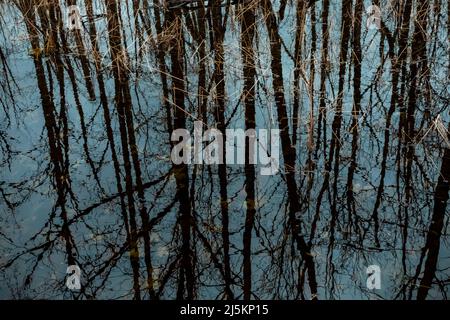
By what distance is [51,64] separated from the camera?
15.8 feet

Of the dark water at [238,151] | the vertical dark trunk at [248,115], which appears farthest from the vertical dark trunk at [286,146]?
the vertical dark trunk at [248,115]

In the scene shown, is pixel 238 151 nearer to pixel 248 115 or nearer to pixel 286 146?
pixel 286 146

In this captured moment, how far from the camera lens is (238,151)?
3.60 metres

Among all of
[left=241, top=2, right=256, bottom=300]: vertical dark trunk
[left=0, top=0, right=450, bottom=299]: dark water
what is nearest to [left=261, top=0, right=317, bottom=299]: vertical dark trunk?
[left=0, top=0, right=450, bottom=299]: dark water

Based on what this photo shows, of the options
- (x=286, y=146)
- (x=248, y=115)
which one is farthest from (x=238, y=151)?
(x=248, y=115)

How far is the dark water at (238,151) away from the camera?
108 inches

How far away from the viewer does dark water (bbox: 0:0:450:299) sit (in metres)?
2.75

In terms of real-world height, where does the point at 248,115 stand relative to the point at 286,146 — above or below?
above

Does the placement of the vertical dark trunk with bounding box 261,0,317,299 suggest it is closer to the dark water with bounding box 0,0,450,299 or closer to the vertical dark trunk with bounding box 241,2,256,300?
the dark water with bounding box 0,0,450,299

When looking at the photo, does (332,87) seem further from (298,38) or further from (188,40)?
(188,40)

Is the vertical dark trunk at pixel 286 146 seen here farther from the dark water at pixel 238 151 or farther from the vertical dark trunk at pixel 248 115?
the vertical dark trunk at pixel 248 115

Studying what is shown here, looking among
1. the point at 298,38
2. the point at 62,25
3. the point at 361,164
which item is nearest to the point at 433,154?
the point at 361,164

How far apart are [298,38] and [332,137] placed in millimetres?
1452

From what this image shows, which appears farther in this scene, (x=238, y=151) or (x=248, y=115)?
(x=248, y=115)
